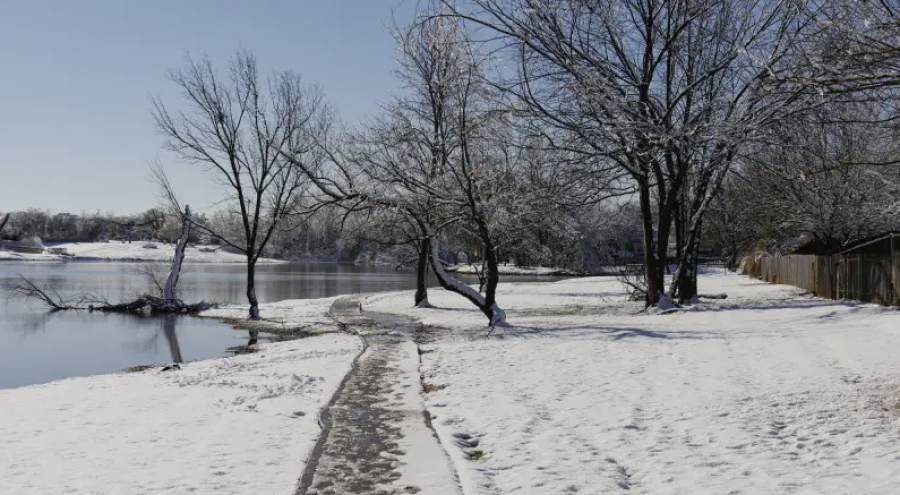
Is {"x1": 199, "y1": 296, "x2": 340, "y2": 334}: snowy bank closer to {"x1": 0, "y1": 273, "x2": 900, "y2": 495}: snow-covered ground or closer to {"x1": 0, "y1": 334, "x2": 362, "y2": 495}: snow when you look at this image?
{"x1": 0, "y1": 273, "x2": 900, "y2": 495}: snow-covered ground

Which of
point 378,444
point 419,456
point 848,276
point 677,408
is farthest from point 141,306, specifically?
point 677,408

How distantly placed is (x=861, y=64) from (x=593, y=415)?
167 inches

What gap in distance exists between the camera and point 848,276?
Answer: 21609mm

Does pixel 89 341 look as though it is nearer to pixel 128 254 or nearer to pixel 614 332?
pixel 614 332

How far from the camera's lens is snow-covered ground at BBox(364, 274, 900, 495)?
5848mm

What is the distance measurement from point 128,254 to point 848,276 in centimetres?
11784

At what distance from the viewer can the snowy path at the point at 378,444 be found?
19.8ft

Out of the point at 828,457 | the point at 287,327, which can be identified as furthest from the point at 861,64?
the point at 287,327

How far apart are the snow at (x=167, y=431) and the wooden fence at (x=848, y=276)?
Answer: 1405 cm

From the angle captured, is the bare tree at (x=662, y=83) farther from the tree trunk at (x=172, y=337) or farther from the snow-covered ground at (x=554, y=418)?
the tree trunk at (x=172, y=337)

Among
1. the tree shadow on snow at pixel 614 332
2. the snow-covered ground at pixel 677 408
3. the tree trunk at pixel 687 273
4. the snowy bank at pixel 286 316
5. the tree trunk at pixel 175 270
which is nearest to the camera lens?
the snow-covered ground at pixel 677 408

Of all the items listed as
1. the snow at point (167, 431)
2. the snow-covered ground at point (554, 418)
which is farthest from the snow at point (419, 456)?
the snow at point (167, 431)

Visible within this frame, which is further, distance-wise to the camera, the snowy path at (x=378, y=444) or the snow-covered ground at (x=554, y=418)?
the snowy path at (x=378, y=444)

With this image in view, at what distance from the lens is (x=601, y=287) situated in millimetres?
40031
